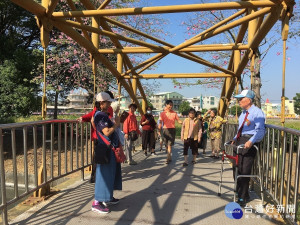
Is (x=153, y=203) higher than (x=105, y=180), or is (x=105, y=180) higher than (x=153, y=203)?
(x=105, y=180)

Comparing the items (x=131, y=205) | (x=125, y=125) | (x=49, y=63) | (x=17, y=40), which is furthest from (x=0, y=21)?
(x=131, y=205)

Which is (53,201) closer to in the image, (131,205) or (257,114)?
(131,205)

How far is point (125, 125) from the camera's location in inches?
256

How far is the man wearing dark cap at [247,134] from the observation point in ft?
11.0

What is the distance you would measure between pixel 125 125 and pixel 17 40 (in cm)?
957

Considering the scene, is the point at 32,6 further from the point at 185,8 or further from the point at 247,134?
the point at 247,134

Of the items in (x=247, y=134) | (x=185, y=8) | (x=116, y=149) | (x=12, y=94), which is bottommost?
(x=116, y=149)

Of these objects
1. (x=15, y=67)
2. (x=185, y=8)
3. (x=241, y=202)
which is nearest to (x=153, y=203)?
(x=241, y=202)

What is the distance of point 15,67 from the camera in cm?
1072

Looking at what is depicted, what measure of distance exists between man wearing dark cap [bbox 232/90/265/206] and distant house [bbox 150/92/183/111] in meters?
88.9

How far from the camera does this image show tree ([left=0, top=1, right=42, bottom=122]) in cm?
1044

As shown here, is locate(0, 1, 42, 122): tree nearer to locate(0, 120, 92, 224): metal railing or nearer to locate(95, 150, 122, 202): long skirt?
locate(0, 120, 92, 224): metal railing

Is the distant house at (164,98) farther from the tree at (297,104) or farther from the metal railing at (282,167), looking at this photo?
the metal railing at (282,167)

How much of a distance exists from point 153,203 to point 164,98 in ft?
310
